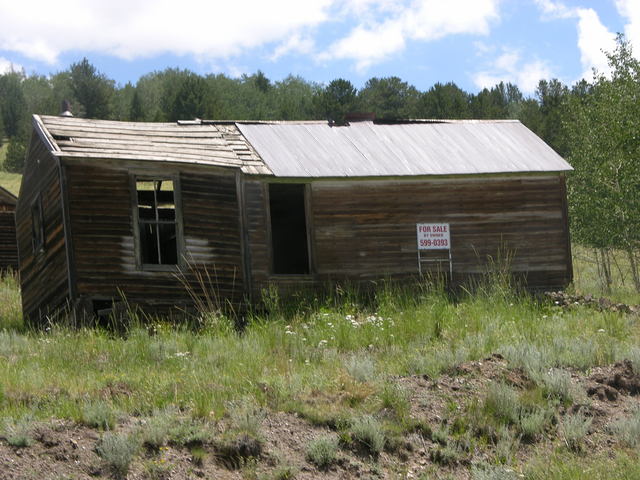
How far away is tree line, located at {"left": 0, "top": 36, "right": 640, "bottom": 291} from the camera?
2783cm

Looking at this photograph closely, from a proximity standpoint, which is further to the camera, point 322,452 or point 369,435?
Result: point 369,435

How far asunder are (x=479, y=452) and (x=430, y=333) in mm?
4203

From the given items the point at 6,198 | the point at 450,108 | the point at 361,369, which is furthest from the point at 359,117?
the point at 450,108

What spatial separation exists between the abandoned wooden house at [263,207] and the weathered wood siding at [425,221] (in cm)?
3

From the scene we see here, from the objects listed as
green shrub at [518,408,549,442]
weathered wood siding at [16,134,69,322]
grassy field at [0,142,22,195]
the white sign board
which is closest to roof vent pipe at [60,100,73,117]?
weathered wood siding at [16,134,69,322]

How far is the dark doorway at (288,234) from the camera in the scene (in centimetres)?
2081

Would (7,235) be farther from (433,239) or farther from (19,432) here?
(19,432)

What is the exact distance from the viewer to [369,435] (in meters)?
9.30

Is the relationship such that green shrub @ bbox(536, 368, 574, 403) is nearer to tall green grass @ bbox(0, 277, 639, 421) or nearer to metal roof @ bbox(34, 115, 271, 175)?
tall green grass @ bbox(0, 277, 639, 421)

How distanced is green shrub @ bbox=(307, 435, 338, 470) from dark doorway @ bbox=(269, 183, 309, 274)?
38.8ft

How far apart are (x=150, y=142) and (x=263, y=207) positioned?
2644 mm

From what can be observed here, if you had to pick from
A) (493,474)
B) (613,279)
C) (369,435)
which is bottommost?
→ (613,279)

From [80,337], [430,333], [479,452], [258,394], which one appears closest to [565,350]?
[430,333]

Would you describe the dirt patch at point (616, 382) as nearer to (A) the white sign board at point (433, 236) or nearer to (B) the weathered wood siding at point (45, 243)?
(A) the white sign board at point (433, 236)
